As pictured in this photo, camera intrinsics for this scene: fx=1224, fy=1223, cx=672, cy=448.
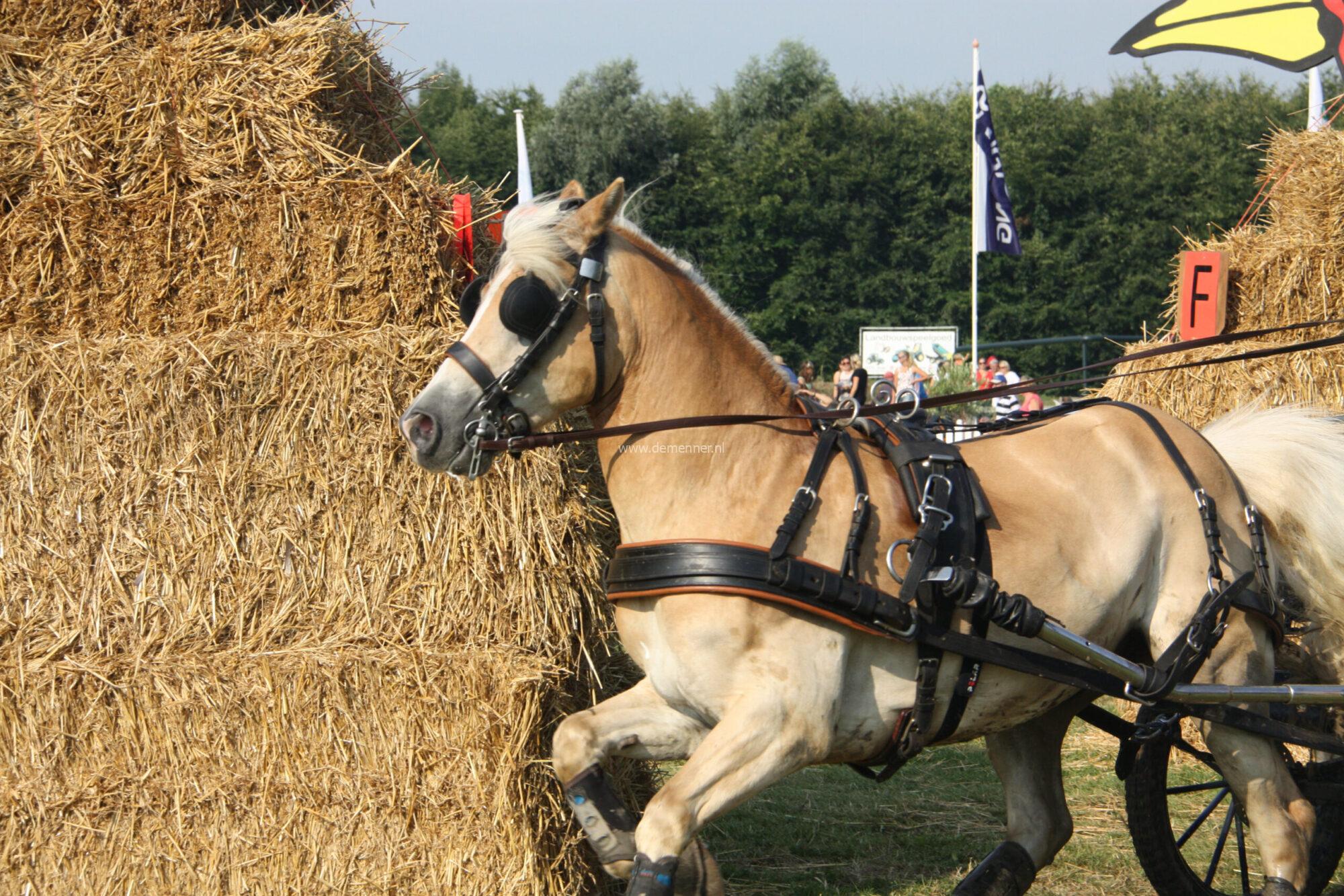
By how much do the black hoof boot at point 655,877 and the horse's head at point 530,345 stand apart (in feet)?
3.90

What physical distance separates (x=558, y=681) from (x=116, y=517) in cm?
168

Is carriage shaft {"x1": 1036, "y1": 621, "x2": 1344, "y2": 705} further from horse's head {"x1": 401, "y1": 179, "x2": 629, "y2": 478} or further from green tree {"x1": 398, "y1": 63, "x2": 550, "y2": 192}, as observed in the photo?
green tree {"x1": 398, "y1": 63, "x2": 550, "y2": 192}

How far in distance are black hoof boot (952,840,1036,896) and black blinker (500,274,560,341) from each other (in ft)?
7.98

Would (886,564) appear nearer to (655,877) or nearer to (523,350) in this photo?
(655,877)

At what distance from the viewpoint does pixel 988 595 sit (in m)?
3.56

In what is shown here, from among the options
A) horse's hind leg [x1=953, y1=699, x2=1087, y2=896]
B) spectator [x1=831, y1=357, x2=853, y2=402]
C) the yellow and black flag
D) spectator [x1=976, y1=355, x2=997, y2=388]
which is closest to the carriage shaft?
horse's hind leg [x1=953, y1=699, x2=1087, y2=896]

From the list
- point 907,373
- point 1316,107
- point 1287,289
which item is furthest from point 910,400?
point 907,373

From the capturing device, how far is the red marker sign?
675 cm

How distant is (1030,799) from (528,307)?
261 cm

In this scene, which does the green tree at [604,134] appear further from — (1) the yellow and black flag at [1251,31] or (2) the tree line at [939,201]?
(1) the yellow and black flag at [1251,31]

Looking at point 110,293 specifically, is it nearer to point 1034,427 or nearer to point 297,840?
point 297,840

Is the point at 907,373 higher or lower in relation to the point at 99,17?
lower

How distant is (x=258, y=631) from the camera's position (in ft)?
14.3

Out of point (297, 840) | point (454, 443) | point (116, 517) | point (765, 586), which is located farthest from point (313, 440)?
point (765, 586)
